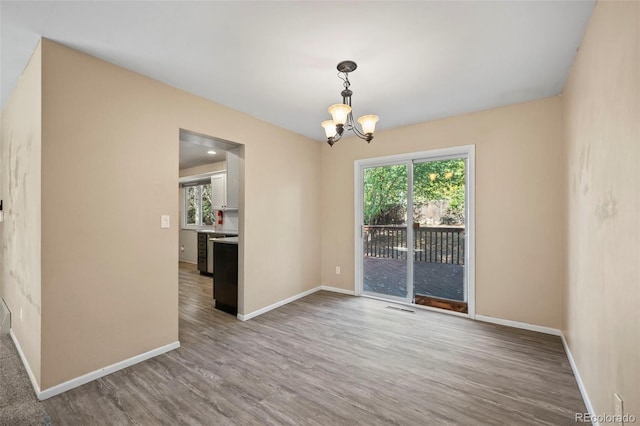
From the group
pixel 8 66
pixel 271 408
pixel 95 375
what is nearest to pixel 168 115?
pixel 8 66

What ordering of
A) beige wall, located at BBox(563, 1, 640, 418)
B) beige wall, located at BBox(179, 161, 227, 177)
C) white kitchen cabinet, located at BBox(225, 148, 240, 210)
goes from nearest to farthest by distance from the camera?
beige wall, located at BBox(563, 1, 640, 418) → white kitchen cabinet, located at BBox(225, 148, 240, 210) → beige wall, located at BBox(179, 161, 227, 177)

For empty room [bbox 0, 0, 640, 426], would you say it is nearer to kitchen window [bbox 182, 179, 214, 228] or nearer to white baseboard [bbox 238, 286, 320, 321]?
white baseboard [bbox 238, 286, 320, 321]

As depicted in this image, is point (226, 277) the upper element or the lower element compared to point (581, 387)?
upper

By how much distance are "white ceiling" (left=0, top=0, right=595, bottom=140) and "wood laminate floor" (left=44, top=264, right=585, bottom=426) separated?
2.52 m

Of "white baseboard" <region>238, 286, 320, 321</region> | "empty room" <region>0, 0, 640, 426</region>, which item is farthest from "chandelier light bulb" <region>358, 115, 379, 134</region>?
"white baseboard" <region>238, 286, 320, 321</region>

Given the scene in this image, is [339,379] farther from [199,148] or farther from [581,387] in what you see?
[199,148]

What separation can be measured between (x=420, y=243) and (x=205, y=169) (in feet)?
16.7

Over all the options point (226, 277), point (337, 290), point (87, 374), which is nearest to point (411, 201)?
point (337, 290)

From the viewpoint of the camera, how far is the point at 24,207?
2312 mm

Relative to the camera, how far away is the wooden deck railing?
3760mm

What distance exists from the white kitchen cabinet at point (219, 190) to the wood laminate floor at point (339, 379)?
3324 mm

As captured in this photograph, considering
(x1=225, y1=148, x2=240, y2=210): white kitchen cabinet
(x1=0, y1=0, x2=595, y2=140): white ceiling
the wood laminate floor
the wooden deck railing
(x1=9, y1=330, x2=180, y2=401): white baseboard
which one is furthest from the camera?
(x1=225, y1=148, x2=240, y2=210): white kitchen cabinet

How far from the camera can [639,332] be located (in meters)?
1.13

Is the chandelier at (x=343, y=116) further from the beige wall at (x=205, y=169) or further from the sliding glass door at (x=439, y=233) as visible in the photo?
the beige wall at (x=205, y=169)
